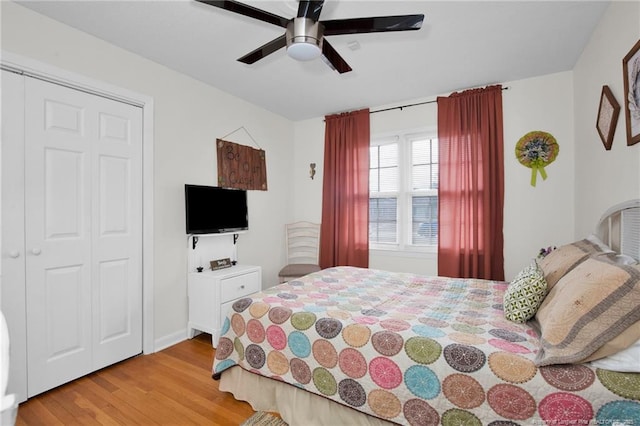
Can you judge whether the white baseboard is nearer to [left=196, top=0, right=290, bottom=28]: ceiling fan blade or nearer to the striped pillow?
[left=196, top=0, right=290, bottom=28]: ceiling fan blade

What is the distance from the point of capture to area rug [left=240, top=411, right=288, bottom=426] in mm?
1722

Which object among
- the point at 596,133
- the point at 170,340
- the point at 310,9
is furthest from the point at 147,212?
the point at 596,133

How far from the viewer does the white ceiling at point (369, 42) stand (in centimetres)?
204

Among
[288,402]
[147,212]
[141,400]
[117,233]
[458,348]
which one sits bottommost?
[141,400]

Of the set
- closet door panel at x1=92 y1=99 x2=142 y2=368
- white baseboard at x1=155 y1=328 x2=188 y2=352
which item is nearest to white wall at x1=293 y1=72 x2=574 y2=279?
white baseboard at x1=155 y1=328 x2=188 y2=352

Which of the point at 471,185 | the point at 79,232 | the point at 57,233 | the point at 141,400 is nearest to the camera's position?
the point at 141,400

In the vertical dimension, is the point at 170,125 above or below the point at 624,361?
above

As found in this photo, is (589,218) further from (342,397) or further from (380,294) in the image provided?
(342,397)

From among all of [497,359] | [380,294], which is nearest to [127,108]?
[380,294]

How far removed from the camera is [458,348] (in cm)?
134

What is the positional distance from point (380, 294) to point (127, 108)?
8.48 feet

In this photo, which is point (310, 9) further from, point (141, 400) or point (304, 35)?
point (141, 400)

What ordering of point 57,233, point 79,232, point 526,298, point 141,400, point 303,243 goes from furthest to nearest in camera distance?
point 303,243 → point 79,232 → point 57,233 → point 141,400 → point 526,298

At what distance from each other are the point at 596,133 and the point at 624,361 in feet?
6.41
